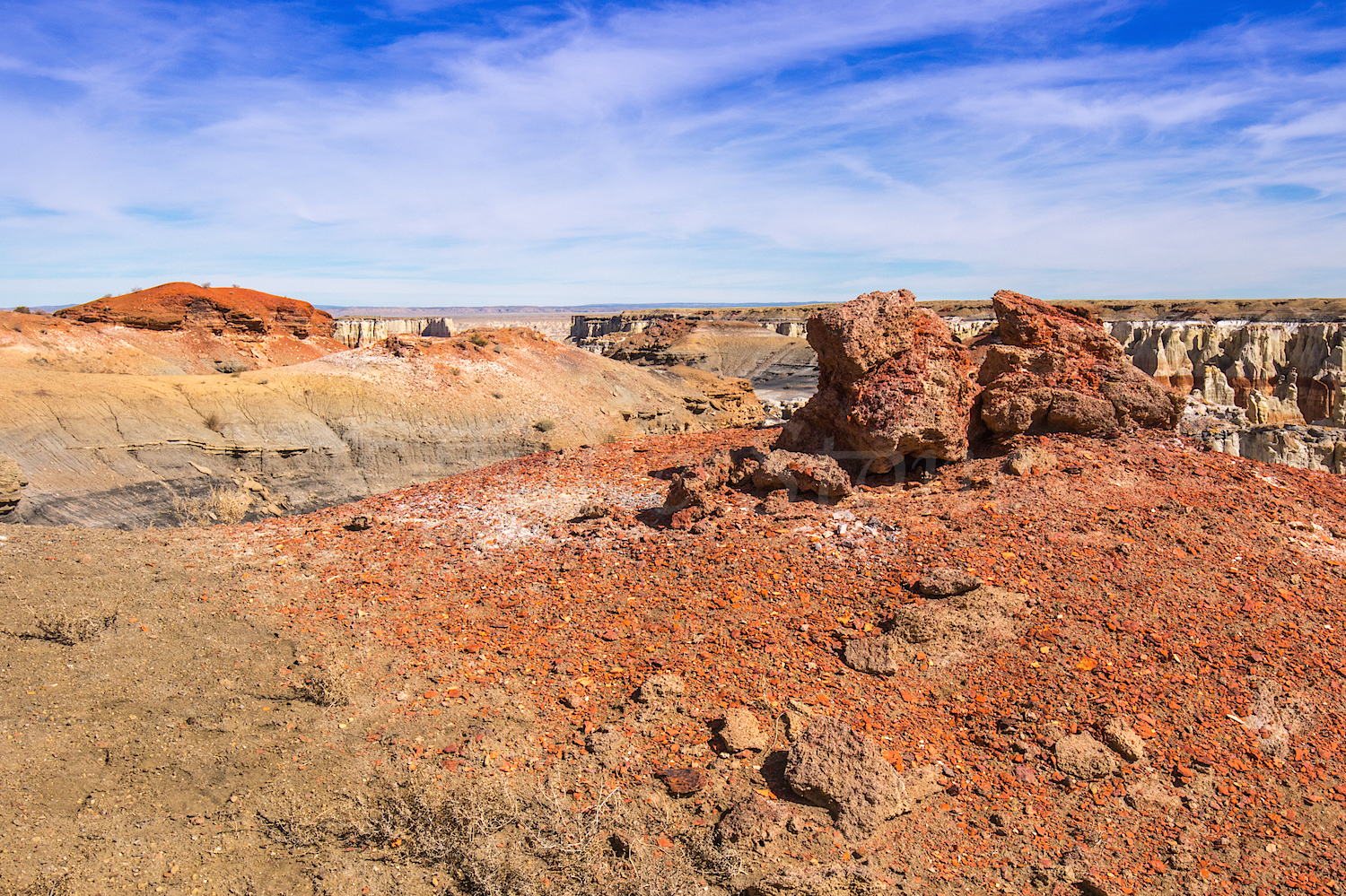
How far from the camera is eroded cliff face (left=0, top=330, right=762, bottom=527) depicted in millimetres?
13234

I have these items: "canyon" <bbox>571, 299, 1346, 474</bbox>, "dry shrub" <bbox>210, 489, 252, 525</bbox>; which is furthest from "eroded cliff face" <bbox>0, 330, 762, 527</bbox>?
"canyon" <bbox>571, 299, 1346, 474</bbox>

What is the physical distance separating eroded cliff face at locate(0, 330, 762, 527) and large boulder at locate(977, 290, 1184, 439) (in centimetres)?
1303

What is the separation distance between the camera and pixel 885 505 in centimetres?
784

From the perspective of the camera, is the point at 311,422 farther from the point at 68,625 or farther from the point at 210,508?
the point at 68,625

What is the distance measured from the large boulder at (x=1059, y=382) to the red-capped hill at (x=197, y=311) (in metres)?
29.6

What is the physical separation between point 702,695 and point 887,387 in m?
4.60

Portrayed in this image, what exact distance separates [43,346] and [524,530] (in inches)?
906

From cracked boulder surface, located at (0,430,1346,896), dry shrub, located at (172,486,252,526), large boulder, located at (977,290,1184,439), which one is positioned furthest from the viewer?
dry shrub, located at (172,486,252,526)

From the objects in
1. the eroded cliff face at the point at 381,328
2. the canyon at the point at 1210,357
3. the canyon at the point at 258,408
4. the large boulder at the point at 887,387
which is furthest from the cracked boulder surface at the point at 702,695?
the eroded cliff face at the point at 381,328

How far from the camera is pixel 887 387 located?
331 inches

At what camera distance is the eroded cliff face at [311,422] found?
13.2 m

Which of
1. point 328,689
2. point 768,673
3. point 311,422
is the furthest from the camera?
point 311,422

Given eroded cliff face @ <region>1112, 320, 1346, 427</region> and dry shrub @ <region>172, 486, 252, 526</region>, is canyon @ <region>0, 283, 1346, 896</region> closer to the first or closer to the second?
dry shrub @ <region>172, 486, 252, 526</region>

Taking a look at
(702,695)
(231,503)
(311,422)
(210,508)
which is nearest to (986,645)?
(702,695)
